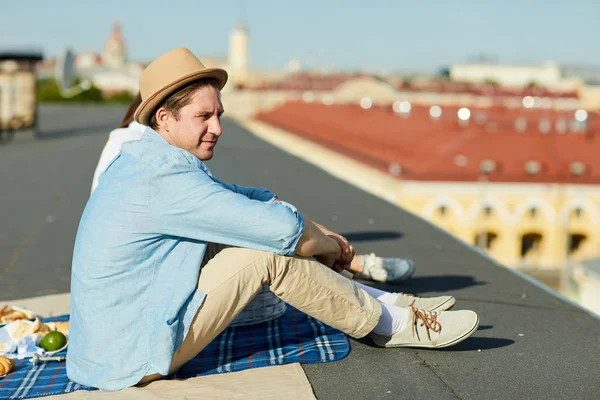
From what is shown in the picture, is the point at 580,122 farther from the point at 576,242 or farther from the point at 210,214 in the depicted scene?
the point at 210,214

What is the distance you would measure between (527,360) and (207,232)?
1.39 metres

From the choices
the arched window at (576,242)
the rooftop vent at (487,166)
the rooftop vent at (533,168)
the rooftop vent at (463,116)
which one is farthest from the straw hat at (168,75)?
the rooftop vent at (463,116)

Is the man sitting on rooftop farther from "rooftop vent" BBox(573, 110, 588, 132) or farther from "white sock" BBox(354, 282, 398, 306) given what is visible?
"rooftop vent" BBox(573, 110, 588, 132)

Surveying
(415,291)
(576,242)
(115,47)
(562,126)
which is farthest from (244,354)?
(115,47)

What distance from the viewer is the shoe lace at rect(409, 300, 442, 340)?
3301 millimetres

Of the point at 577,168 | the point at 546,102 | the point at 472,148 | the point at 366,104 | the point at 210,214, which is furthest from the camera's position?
the point at 546,102

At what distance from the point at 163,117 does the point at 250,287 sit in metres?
0.63

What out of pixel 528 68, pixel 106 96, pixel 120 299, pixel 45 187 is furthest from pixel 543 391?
pixel 528 68

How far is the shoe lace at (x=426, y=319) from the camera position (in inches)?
130

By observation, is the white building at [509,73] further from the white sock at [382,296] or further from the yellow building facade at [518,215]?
the white sock at [382,296]

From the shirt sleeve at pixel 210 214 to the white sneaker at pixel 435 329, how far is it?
731 millimetres

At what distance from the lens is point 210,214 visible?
9.05 ft

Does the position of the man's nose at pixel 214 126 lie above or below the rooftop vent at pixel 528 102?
above

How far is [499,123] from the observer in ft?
143
